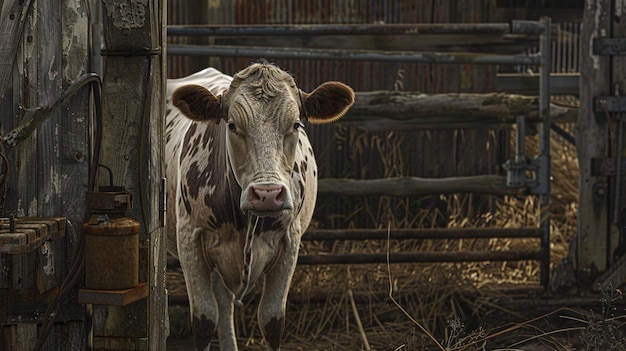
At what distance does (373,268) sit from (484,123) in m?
1.71

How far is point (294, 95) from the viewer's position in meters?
5.54

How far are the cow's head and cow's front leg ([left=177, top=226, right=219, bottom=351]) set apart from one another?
796 millimetres

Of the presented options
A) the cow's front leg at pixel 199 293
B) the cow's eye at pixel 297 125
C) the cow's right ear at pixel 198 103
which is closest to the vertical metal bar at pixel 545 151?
the cow's front leg at pixel 199 293

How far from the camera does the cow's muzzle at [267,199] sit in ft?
16.2

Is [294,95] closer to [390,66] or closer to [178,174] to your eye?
[178,174]

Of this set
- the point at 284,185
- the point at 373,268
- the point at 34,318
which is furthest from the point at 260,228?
the point at 373,268

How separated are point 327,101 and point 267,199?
104 cm

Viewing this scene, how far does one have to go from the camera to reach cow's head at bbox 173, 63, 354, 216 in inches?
197

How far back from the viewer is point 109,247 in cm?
370

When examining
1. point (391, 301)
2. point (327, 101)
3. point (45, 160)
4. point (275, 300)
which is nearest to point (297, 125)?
point (327, 101)

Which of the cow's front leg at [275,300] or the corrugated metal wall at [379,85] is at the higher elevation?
the corrugated metal wall at [379,85]

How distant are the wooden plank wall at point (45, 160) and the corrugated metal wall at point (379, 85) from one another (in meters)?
5.91

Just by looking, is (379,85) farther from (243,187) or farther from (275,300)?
(243,187)

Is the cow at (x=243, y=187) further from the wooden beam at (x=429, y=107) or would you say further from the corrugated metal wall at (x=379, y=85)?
the corrugated metal wall at (x=379, y=85)
